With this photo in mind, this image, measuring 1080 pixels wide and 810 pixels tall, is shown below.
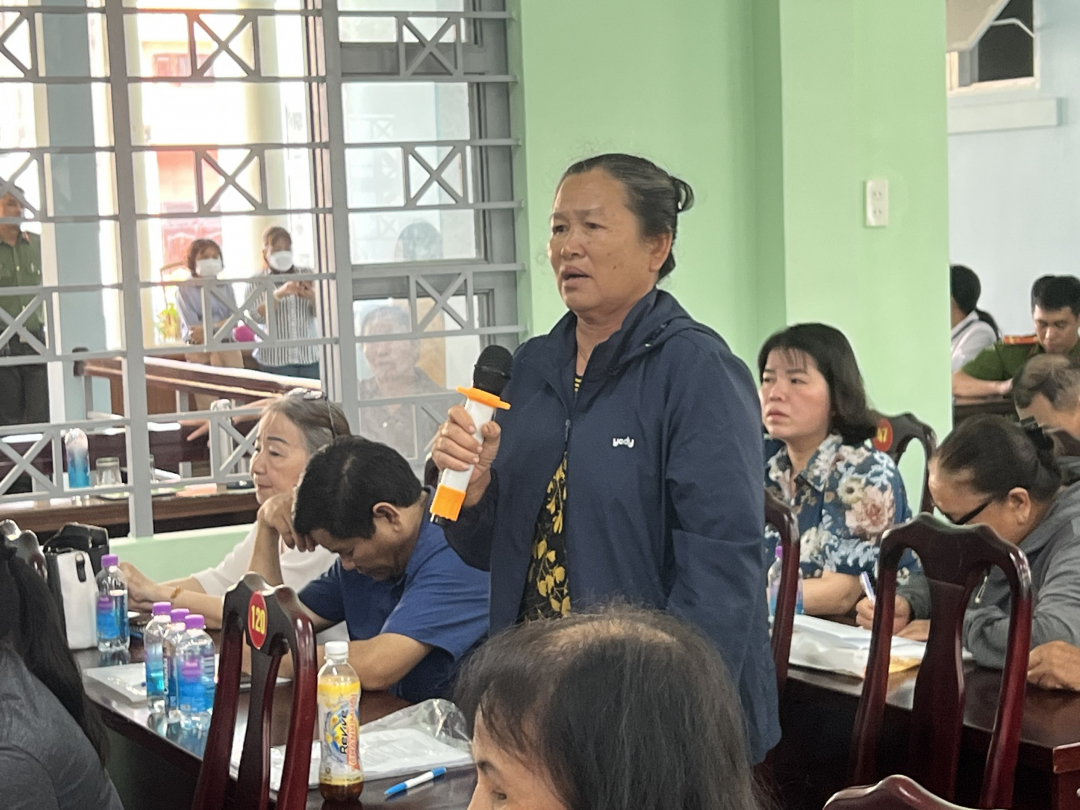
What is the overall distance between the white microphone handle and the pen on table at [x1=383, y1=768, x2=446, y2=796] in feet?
1.36

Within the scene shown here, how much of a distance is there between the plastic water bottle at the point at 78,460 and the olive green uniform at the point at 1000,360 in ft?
12.1

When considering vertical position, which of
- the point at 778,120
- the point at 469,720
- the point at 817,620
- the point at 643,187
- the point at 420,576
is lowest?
the point at 817,620

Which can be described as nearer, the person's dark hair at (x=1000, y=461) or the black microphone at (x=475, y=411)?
the black microphone at (x=475, y=411)

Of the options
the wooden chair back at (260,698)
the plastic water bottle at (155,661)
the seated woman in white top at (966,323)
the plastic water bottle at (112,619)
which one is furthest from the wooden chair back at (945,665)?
the seated woman in white top at (966,323)

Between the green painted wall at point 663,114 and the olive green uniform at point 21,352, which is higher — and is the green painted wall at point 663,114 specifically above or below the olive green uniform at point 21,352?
above

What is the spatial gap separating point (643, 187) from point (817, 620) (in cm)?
117

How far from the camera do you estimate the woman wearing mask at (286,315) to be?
13.8ft

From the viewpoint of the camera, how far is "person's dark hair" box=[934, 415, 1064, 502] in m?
2.56

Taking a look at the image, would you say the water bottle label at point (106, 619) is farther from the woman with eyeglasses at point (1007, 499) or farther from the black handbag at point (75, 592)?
the woman with eyeglasses at point (1007, 499)

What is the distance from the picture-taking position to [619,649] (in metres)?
1.04

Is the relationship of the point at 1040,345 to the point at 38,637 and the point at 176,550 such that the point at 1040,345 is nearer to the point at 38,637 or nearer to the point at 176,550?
the point at 176,550

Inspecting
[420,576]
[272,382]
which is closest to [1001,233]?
[272,382]

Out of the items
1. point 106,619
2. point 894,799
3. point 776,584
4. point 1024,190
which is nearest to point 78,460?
point 106,619

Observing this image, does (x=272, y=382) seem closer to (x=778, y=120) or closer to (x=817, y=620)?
(x=778, y=120)
